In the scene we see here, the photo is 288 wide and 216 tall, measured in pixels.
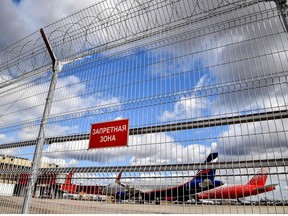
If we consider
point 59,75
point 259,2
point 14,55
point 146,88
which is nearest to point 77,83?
point 59,75

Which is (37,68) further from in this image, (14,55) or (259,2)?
(259,2)

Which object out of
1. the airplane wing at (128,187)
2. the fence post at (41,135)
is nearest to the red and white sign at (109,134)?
the airplane wing at (128,187)

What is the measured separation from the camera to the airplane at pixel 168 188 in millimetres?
3666

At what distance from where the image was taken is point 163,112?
4.47 meters

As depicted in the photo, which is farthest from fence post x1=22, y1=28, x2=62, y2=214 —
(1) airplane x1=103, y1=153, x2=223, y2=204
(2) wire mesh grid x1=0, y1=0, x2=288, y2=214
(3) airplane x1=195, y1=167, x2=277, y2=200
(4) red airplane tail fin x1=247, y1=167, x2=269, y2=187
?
(4) red airplane tail fin x1=247, y1=167, x2=269, y2=187

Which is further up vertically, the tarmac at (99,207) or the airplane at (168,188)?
the airplane at (168,188)

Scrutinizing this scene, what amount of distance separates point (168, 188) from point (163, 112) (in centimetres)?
137

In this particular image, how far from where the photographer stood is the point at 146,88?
4.87 m

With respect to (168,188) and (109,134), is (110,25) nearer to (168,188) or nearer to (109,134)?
(109,134)

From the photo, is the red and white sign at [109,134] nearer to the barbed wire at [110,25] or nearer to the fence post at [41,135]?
the fence post at [41,135]

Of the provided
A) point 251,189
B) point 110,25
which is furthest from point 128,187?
Result: point 110,25

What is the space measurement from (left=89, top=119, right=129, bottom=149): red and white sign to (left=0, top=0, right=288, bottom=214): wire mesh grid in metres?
0.09

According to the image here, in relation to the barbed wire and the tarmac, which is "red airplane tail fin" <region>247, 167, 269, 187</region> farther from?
the barbed wire

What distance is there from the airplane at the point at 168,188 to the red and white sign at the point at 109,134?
0.71m
